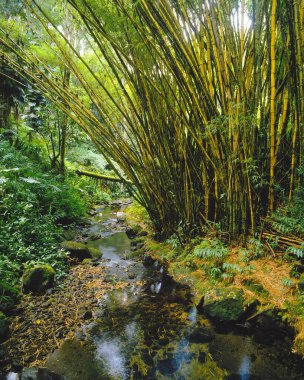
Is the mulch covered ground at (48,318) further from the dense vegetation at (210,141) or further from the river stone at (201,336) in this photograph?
the river stone at (201,336)

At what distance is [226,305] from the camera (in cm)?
216

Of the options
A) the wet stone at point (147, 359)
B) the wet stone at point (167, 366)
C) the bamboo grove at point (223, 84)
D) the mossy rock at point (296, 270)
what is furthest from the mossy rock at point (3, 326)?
the mossy rock at point (296, 270)

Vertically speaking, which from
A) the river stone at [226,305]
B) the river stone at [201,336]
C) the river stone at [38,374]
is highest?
the river stone at [226,305]

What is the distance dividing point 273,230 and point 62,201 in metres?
3.85

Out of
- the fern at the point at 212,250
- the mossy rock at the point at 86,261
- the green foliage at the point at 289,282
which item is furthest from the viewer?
the mossy rock at the point at 86,261

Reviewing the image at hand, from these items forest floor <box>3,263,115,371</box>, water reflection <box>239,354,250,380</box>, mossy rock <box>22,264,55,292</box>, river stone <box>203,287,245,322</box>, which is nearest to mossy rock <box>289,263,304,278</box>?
river stone <box>203,287,245,322</box>

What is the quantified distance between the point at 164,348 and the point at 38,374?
856 millimetres

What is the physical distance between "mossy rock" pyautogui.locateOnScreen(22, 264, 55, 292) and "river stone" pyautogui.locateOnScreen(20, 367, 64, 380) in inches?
39.6

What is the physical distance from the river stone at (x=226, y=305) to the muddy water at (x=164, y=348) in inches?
3.2

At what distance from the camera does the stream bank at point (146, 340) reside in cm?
168

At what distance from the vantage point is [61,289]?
8.61 ft

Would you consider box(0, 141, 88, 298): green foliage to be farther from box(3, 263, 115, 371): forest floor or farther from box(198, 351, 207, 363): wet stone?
box(198, 351, 207, 363): wet stone

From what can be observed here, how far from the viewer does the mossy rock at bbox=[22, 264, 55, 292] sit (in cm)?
249

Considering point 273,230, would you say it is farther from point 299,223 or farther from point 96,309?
point 96,309
